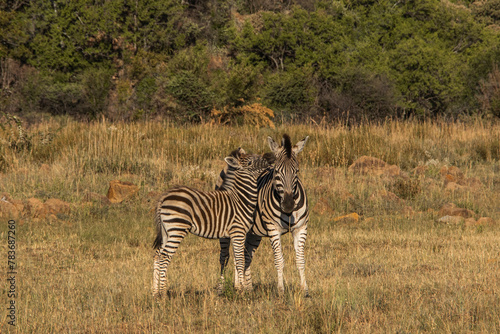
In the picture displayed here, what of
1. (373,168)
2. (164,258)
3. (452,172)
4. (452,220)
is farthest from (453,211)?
(164,258)

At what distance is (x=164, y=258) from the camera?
6.70 meters

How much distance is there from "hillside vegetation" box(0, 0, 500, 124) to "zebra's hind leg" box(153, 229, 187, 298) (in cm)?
2717

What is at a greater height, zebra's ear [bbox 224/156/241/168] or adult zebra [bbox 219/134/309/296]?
zebra's ear [bbox 224/156/241/168]

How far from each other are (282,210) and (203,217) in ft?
2.98

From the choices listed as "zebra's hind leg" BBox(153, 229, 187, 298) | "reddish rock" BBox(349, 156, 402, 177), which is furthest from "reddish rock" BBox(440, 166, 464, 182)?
"zebra's hind leg" BBox(153, 229, 187, 298)

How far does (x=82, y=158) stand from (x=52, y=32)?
28843 mm

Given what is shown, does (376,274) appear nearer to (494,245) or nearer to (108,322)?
(494,245)

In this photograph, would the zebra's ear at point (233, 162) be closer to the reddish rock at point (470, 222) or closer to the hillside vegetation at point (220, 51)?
the reddish rock at point (470, 222)

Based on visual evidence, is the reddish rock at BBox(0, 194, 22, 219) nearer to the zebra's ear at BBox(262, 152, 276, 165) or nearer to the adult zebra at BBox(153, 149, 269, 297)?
the adult zebra at BBox(153, 149, 269, 297)

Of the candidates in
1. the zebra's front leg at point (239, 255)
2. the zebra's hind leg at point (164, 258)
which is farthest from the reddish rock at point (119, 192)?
the zebra's front leg at point (239, 255)

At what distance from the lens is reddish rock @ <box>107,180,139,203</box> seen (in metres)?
13.0

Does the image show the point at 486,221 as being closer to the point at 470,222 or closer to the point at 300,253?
the point at 470,222

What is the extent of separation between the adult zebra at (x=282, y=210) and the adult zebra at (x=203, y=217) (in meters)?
0.21

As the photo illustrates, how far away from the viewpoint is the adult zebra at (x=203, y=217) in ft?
21.8
